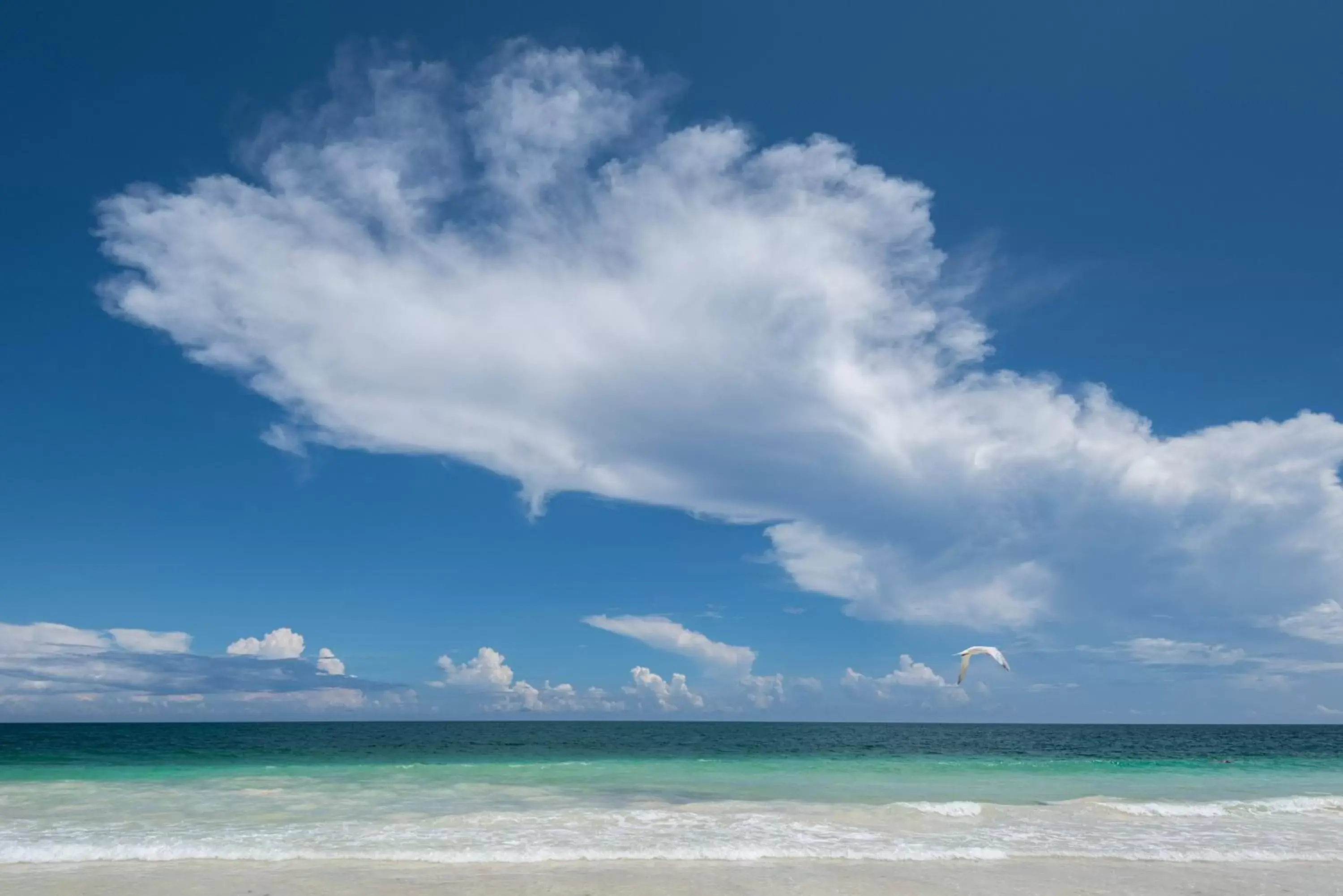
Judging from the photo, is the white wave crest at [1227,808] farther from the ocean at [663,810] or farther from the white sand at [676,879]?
the white sand at [676,879]

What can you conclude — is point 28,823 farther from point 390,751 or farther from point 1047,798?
point 390,751

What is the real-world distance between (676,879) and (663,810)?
25.3 ft

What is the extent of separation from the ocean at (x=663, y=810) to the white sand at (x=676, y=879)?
2.23 feet

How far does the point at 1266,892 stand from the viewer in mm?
13125

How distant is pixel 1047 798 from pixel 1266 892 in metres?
12.0

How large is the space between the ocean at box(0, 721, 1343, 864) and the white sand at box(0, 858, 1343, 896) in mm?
679

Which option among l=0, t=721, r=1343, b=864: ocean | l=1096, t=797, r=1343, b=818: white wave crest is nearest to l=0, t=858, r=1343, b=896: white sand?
l=0, t=721, r=1343, b=864: ocean

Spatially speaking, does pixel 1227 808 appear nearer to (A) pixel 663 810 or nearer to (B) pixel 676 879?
(A) pixel 663 810

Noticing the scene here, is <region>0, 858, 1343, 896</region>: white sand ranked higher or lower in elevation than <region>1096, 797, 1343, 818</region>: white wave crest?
higher

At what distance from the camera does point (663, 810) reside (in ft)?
69.2

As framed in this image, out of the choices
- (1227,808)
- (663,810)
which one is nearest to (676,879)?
(663,810)

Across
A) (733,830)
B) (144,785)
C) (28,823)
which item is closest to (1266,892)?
(733,830)

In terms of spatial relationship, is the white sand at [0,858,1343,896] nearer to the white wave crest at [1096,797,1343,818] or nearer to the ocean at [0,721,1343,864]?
the ocean at [0,721,1343,864]

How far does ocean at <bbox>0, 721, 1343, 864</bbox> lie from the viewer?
1609cm
